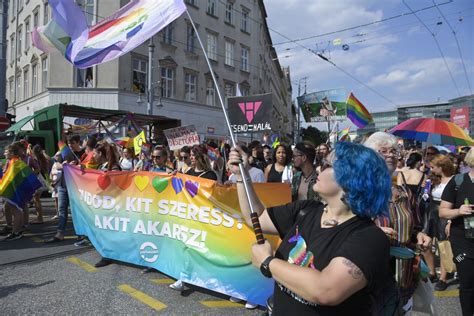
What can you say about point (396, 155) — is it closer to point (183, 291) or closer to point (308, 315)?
point (308, 315)

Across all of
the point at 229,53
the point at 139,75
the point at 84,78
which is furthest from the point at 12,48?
the point at 229,53

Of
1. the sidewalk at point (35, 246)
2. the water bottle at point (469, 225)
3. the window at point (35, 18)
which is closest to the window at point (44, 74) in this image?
the window at point (35, 18)

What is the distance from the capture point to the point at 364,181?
1.58 metres

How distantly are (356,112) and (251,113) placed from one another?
393 cm

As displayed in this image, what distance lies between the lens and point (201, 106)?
27719mm

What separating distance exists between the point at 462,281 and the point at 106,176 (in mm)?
4297

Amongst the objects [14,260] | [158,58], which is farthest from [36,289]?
[158,58]

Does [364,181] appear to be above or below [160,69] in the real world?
below

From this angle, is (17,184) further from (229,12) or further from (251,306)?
(229,12)

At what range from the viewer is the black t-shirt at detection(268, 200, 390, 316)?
1.42 meters

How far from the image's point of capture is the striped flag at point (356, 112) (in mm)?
12359

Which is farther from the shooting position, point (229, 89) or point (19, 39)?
point (229, 89)

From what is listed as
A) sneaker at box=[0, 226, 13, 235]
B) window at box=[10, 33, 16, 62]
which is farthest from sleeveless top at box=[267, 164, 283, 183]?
window at box=[10, 33, 16, 62]

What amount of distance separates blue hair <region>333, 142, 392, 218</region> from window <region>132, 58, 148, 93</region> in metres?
22.8
